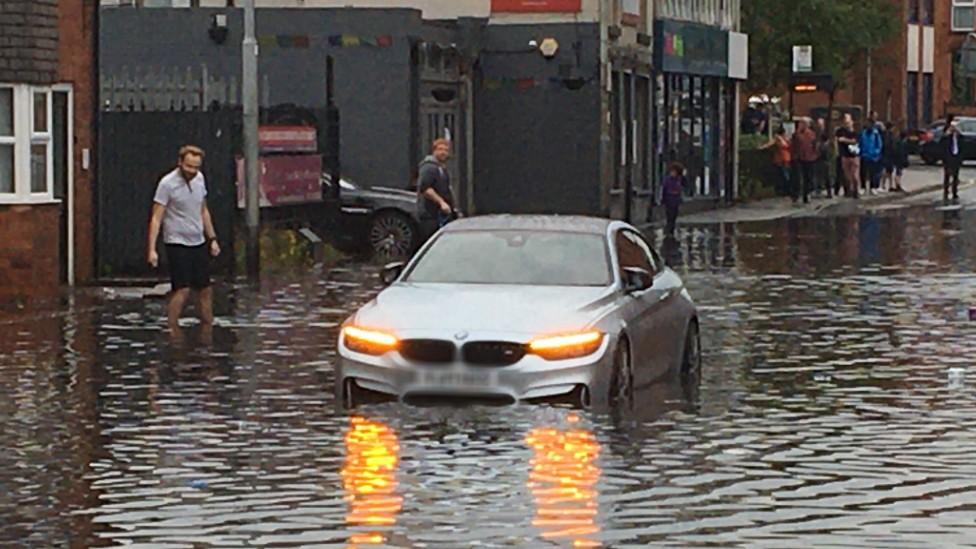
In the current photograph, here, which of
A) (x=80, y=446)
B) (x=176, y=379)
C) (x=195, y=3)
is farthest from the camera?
(x=195, y=3)

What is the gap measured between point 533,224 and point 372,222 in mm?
18696

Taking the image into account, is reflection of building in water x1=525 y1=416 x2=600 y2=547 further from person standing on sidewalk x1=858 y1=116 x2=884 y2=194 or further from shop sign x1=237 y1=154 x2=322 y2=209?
person standing on sidewalk x1=858 y1=116 x2=884 y2=194

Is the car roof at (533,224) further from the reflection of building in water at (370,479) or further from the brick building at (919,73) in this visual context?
the brick building at (919,73)

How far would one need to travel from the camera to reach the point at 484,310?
52.8ft

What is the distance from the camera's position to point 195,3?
44.2 meters

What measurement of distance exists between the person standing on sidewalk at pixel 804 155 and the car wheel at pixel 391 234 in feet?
65.6

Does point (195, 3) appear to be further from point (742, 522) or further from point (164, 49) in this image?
point (742, 522)

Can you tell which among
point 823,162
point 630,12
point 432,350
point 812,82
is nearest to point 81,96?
point 432,350

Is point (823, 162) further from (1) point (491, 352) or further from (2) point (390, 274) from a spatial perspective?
(1) point (491, 352)

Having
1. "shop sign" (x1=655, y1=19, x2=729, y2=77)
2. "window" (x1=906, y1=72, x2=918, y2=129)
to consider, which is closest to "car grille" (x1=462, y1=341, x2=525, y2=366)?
"shop sign" (x1=655, y1=19, x2=729, y2=77)

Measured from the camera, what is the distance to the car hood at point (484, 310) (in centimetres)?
1588

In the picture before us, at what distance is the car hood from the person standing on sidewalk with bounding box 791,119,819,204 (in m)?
38.6

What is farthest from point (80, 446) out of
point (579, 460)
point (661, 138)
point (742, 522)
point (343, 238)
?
point (661, 138)

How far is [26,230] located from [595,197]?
19.7m
